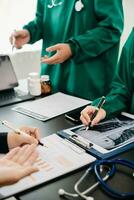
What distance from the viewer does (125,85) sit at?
1.23 metres

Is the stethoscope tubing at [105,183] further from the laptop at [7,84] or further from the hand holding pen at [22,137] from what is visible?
the laptop at [7,84]

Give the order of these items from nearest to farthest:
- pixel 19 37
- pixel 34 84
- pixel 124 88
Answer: pixel 124 88 < pixel 34 84 < pixel 19 37

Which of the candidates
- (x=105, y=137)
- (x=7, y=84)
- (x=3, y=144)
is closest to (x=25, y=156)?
(x=3, y=144)

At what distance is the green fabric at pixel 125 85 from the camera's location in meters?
1.18

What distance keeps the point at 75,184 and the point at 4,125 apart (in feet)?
1.54

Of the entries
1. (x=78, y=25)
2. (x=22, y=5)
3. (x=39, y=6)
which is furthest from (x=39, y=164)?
(x=22, y=5)

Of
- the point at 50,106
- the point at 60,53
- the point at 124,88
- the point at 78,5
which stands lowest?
the point at 50,106

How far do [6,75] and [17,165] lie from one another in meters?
0.88

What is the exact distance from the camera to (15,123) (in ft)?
3.78

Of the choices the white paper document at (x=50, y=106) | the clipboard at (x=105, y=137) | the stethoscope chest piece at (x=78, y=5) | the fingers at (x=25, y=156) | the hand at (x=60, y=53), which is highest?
the stethoscope chest piece at (x=78, y=5)

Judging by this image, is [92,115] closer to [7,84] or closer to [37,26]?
[7,84]

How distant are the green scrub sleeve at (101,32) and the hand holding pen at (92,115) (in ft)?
1.10

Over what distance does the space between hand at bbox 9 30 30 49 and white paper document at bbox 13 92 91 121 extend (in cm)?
37

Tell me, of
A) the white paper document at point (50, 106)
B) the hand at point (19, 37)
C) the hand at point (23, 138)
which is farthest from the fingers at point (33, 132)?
the hand at point (19, 37)
